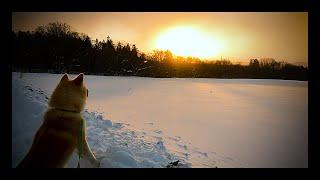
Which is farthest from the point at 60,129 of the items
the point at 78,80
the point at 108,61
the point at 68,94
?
the point at 108,61

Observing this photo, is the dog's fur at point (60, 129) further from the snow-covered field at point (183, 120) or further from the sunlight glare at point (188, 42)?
the sunlight glare at point (188, 42)

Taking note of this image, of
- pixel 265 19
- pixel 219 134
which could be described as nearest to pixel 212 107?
pixel 219 134

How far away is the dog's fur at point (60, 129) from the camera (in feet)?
10.1

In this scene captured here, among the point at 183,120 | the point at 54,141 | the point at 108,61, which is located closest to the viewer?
the point at 54,141

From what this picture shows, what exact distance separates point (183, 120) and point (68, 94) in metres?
1.52

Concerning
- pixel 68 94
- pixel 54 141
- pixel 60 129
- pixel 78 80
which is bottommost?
pixel 54 141

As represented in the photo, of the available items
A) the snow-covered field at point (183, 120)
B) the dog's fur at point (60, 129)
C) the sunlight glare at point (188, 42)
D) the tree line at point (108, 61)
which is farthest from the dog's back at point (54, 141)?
the sunlight glare at point (188, 42)

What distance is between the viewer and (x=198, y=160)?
146 inches

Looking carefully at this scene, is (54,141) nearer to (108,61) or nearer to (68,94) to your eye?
(68,94)

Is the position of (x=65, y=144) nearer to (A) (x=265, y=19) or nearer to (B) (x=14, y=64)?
(B) (x=14, y=64)

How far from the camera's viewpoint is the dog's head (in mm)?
3193

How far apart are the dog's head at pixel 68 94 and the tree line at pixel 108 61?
2.45 feet

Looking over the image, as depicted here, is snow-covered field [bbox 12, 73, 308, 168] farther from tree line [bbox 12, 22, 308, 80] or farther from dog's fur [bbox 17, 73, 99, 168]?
dog's fur [bbox 17, 73, 99, 168]

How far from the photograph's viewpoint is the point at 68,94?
321 cm
